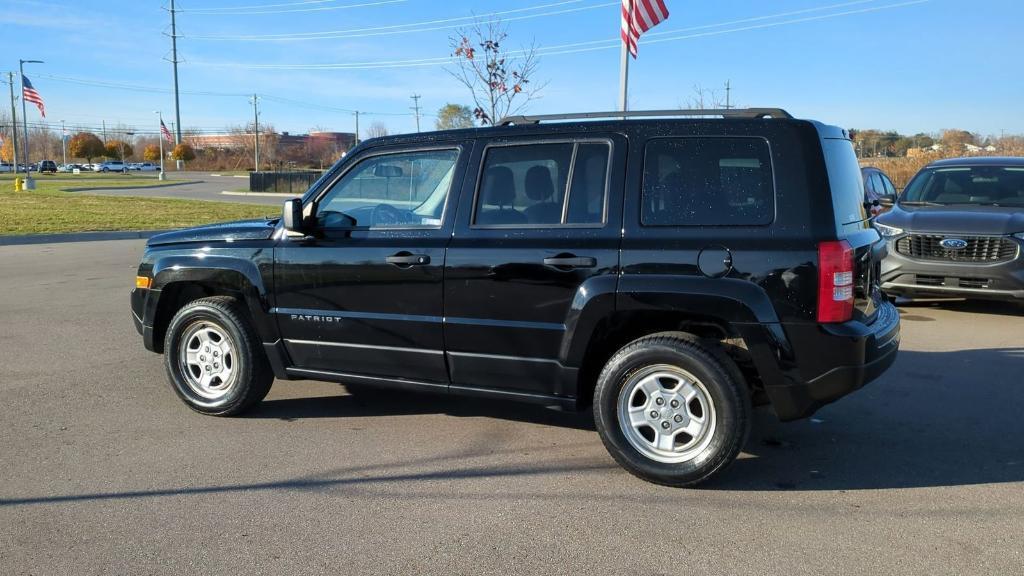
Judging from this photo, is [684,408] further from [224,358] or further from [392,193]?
[224,358]

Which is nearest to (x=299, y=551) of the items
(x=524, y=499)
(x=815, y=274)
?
(x=524, y=499)

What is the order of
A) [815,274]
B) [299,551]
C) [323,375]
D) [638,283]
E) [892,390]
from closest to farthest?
[299,551], [815,274], [638,283], [323,375], [892,390]

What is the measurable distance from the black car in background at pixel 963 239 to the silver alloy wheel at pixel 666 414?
4858mm

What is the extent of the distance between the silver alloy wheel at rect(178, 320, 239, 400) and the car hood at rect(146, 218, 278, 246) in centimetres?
58

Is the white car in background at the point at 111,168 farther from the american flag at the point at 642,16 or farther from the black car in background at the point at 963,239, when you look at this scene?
the black car in background at the point at 963,239

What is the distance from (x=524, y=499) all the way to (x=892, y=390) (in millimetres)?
3441

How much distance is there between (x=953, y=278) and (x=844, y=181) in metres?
5.46

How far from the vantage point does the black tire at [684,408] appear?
13.9 feet

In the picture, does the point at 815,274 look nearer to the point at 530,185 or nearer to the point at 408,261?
the point at 530,185

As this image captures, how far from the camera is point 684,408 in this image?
14.5 feet

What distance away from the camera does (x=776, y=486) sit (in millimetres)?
4438

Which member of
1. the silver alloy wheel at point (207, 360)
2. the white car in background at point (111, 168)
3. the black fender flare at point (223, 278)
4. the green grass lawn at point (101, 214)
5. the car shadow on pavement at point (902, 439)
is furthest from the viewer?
the white car in background at point (111, 168)

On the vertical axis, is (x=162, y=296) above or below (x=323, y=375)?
above

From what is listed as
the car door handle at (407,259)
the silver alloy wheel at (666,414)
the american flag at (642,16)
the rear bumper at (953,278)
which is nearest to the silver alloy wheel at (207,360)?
the car door handle at (407,259)
